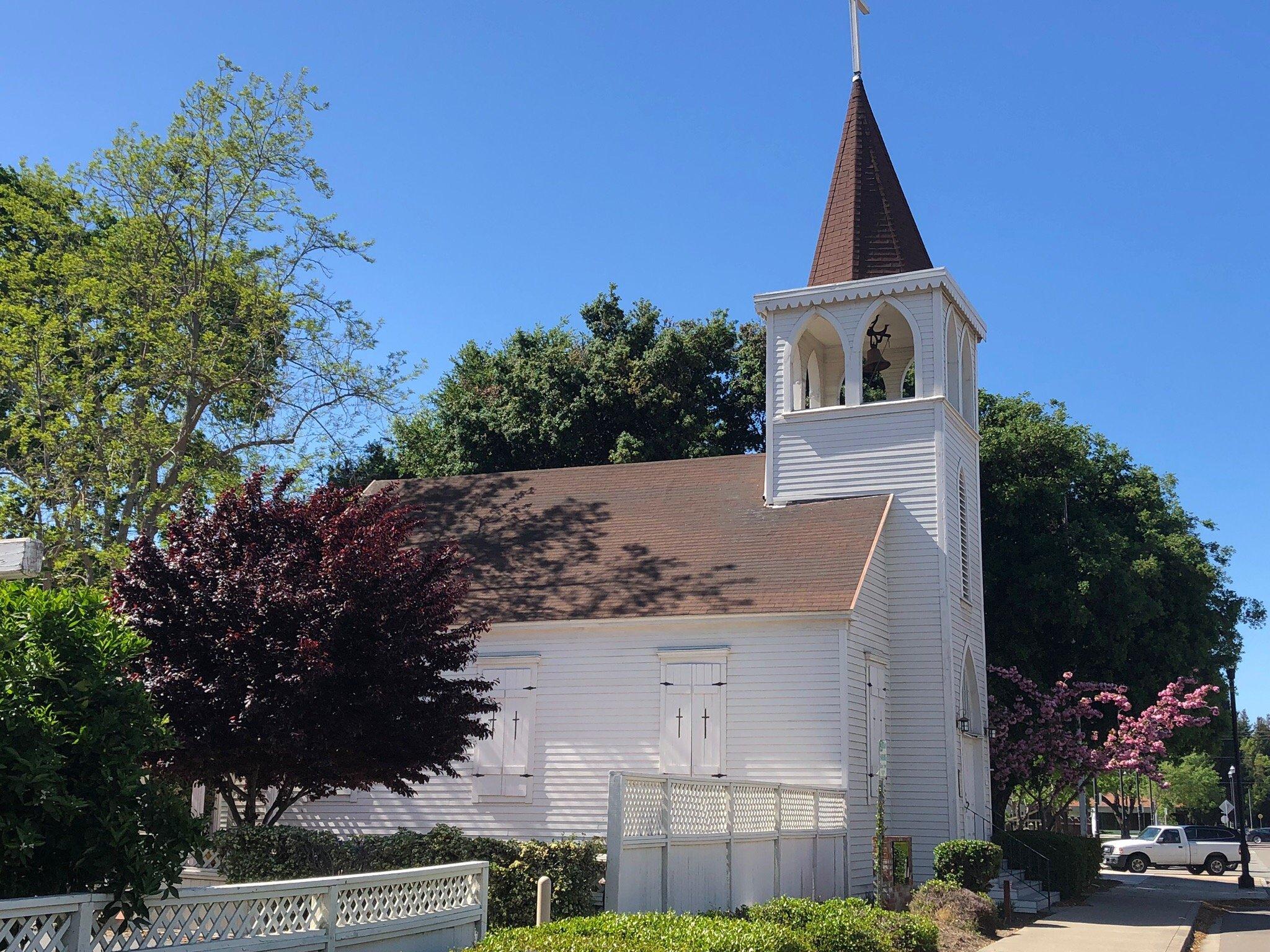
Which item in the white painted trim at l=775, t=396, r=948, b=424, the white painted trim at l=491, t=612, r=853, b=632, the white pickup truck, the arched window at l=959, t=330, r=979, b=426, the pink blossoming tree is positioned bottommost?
the white pickup truck

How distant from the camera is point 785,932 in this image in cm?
1184

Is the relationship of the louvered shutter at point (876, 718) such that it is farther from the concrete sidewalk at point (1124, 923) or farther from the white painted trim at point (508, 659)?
the white painted trim at point (508, 659)

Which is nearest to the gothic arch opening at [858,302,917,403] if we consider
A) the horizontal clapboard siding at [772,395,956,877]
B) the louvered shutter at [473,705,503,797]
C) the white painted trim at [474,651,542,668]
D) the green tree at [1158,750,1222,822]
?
the horizontal clapboard siding at [772,395,956,877]

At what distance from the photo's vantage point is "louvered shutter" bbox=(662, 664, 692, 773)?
20578 mm

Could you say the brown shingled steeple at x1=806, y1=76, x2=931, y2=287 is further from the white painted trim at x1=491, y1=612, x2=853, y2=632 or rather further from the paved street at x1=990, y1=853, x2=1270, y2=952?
the paved street at x1=990, y1=853, x2=1270, y2=952

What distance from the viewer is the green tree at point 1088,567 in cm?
2931

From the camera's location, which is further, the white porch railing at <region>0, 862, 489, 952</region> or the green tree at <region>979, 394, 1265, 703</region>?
the green tree at <region>979, 394, 1265, 703</region>

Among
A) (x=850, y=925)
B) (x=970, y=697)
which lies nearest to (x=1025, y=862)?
(x=970, y=697)

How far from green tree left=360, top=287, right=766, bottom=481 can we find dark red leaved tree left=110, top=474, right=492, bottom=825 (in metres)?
19.4

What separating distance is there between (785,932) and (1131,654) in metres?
21.5

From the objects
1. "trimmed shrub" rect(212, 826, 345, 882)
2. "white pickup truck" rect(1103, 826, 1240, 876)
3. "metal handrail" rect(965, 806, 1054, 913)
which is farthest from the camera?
"white pickup truck" rect(1103, 826, 1240, 876)

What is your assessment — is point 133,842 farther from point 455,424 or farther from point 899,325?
point 455,424

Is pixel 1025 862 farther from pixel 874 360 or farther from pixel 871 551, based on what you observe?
pixel 874 360

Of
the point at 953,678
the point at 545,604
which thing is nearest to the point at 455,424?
the point at 545,604
